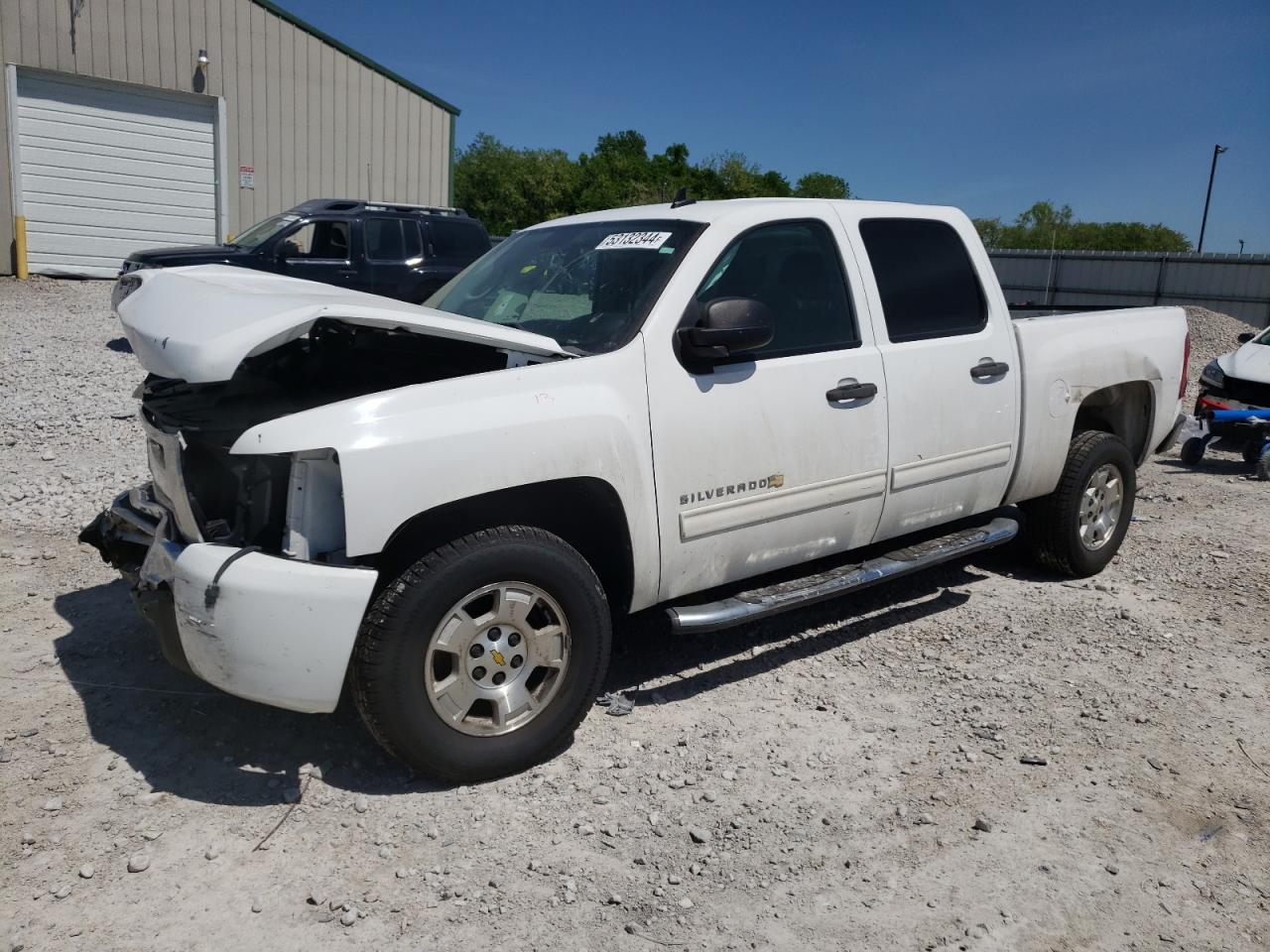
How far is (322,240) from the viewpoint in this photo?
13.8 meters

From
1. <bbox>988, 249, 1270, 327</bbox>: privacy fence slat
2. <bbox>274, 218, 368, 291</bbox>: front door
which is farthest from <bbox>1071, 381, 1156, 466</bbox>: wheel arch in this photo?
<bbox>988, 249, 1270, 327</bbox>: privacy fence slat

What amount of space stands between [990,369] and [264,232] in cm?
1125

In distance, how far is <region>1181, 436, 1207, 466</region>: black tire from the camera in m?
9.34

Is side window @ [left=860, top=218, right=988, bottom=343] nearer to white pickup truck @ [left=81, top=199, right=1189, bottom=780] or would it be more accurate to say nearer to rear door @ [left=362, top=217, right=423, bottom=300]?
white pickup truck @ [left=81, top=199, right=1189, bottom=780]

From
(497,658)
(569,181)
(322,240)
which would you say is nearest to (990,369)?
(497,658)

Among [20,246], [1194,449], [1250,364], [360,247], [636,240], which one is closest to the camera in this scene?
[636,240]

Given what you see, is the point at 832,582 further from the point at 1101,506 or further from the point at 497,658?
the point at 1101,506

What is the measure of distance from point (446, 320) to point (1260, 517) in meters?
6.62

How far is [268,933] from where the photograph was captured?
9.14 feet

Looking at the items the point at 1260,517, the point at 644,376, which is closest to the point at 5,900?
the point at 644,376

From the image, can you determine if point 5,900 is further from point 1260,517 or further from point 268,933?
point 1260,517

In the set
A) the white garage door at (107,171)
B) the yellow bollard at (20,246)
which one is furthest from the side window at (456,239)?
the yellow bollard at (20,246)

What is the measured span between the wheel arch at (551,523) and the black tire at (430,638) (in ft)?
0.47

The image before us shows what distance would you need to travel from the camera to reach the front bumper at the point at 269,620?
3092mm
